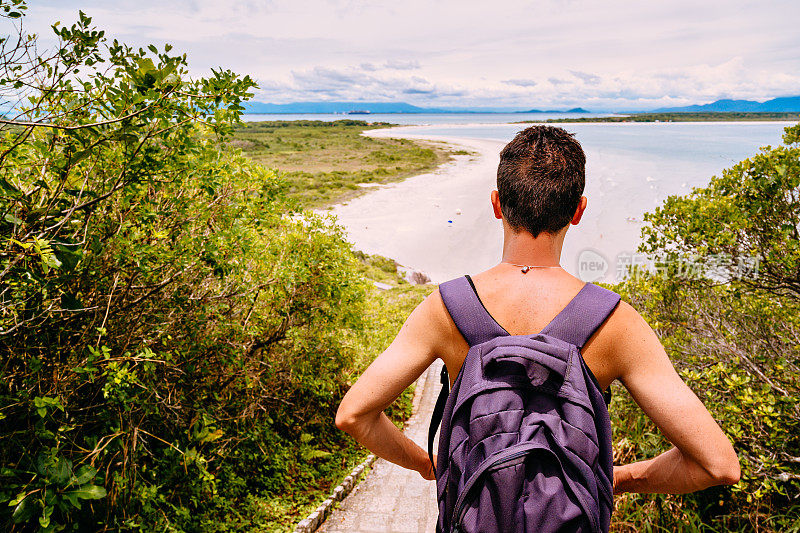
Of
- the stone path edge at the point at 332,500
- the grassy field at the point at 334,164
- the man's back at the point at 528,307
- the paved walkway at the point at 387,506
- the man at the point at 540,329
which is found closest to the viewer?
the man at the point at 540,329

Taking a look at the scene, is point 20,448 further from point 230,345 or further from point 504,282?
point 504,282

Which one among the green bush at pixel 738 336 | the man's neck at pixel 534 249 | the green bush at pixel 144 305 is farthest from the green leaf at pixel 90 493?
the green bush at pixel 738 336

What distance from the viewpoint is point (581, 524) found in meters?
1.42

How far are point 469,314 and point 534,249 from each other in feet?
1.16

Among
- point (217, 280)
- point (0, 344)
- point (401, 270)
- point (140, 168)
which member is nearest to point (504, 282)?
point (140, 168)

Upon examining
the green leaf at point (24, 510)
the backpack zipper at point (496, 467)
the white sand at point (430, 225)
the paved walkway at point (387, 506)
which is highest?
the backpack zipper at point (496, 467)

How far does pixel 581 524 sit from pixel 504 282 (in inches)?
30.0

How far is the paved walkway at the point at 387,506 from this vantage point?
5.16 meters

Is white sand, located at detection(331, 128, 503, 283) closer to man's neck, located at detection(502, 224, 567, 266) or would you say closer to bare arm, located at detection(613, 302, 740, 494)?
man's neck, located at detection(502, 224, 567, 266)

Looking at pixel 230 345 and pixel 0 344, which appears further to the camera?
pixel 230 345

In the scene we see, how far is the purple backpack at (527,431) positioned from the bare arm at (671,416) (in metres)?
0.12

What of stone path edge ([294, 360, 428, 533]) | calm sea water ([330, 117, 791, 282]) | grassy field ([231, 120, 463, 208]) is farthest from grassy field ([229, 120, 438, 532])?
calm sea water ([330, 117, 791, 282])

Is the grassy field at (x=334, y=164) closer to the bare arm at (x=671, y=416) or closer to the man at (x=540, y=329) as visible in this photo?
the man at (x=540, y=329)

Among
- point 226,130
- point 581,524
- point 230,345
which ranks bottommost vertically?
point 230,345
